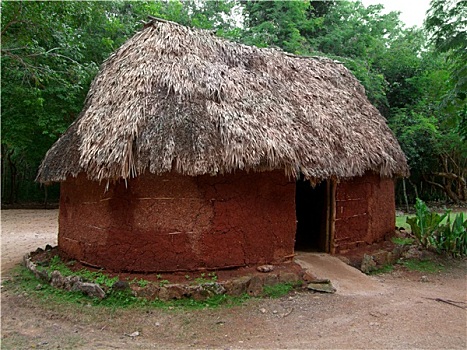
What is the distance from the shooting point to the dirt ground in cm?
444

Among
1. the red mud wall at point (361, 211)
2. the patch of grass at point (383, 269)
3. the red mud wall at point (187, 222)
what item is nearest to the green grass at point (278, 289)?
the red mud wall at point (187, 222)

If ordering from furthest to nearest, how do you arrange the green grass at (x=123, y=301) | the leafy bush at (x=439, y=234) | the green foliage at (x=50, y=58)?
the leafy bush at (x=439, y=234) < the green foliage at (x=50, y=58) < the green grass at (x=123, y=301)

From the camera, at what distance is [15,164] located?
1886cm

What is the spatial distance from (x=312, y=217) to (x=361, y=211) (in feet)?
4.72

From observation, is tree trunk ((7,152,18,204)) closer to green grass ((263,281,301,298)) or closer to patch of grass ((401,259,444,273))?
green grass ((263,281,301,298))

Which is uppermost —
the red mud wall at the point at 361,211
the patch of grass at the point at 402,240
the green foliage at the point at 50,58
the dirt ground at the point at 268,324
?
the green foliage at the point at 50,58

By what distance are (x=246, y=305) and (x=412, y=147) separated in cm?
1287

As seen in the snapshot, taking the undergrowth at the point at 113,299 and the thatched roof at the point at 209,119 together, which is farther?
the thatched roof at the point at 209,119

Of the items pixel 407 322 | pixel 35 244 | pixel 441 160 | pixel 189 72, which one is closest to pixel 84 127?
pixel 189 72

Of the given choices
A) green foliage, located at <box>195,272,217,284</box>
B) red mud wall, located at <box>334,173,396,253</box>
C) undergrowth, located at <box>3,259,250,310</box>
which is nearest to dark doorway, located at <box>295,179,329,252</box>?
red mud wall, located at <box>334,173,396,253</box>

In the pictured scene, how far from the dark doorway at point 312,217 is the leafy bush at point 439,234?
196 centimetres

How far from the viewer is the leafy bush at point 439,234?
826cm

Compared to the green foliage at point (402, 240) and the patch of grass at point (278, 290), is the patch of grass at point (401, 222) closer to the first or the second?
the green foliage at point (402, 240)

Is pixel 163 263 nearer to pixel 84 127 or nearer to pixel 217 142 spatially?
pixel 217 142
